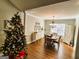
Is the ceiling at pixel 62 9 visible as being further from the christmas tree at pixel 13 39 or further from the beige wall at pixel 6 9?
the christmas tree at pixel 13 39

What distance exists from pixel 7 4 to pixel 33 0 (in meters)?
1.64

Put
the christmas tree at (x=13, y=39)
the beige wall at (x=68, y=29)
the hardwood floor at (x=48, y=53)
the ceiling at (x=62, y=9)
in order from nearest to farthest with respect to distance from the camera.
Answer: the christmas tree at (x=13, y=39)
the ceiling at (x=62, y=9)
the hardwood floor at (x=48, y=53)
the beige wall at (x=68, y=29)

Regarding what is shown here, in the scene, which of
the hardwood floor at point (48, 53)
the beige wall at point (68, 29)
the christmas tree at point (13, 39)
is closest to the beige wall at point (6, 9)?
the christmas tree at point (13, 39)

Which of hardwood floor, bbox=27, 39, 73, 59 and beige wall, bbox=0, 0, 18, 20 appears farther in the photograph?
hardwood floor, bbox=27, 39, 73, 59

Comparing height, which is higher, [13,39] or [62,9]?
[62,9]

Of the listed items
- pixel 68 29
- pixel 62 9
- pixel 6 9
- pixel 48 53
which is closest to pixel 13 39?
pixel 6 9

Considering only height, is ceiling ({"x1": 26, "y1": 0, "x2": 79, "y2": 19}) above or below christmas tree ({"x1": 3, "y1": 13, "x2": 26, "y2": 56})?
above

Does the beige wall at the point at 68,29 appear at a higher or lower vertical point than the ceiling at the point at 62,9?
lower

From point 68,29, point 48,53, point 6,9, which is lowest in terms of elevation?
point 48,53

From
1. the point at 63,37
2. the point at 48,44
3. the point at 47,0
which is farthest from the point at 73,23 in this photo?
the point at 47,0

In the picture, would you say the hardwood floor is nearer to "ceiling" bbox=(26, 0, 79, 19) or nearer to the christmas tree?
the christmas tree

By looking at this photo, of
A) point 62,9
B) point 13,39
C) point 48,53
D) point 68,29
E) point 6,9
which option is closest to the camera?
point 13,39

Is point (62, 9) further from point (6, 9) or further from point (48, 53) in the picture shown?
point (6, 9)

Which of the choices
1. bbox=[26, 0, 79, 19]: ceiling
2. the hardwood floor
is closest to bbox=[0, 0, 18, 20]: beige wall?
bbox=[26, 0, 79, 19]: ceiling
